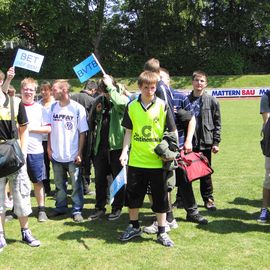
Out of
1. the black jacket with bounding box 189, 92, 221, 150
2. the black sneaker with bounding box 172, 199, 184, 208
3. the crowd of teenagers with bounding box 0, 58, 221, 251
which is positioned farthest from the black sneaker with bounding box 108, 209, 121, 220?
the black jacket with bounding box 189, 92, 221, 150

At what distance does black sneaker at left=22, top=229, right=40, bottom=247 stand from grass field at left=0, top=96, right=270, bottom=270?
64 mm

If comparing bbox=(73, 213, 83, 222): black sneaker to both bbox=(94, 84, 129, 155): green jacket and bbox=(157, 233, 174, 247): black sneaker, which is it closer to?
bbox=(94, 84, 129, 155): green jacket

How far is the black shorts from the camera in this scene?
4.94 metres

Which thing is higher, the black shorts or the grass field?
the black shorts

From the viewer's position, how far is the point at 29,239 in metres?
5.05

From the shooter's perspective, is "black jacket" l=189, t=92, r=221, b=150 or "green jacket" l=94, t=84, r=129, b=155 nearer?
"green jacket" l=94, t=84, r=129, b=155

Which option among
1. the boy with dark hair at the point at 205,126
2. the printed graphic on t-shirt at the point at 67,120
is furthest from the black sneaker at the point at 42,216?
the boy with dark hair at the point at 205,126

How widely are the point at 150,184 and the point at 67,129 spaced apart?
164 cm

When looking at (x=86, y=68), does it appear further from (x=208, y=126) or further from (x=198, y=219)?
(x=198, y=219)

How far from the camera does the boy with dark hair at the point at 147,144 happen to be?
16.0 ft

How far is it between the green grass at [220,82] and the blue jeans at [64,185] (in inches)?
1187

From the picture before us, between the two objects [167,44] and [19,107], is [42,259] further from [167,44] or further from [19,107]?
[167,44]

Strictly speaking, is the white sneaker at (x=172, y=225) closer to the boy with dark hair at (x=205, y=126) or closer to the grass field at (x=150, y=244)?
the grass field at (x=150, y=244)

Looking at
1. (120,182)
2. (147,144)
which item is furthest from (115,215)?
(147,144)
